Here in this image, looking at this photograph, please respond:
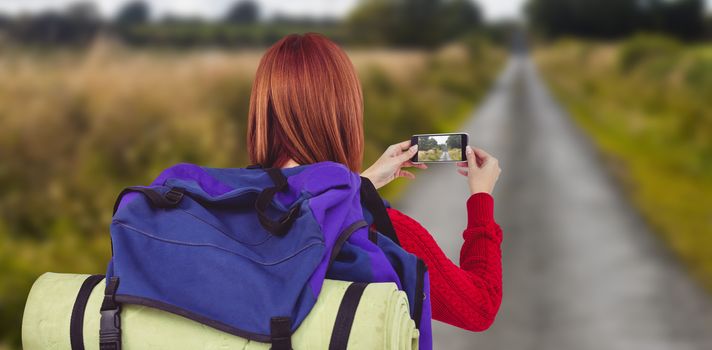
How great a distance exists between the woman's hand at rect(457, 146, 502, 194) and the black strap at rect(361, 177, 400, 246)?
27cm

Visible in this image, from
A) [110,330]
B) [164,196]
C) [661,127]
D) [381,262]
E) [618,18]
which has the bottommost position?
[110,330]

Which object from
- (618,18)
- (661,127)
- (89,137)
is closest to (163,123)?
(89,137)

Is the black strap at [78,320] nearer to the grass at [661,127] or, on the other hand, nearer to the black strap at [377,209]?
the black strap at [377,209]

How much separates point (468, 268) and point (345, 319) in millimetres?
393

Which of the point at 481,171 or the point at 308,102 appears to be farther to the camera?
the point at 481,171

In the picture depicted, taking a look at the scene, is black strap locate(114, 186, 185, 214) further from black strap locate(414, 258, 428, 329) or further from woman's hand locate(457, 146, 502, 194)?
woman's hand locate(457, 146, 502, 194)

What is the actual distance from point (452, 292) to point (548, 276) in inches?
170

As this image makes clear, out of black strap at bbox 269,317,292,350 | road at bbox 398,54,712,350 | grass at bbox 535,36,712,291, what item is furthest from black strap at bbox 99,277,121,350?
grass at bbox 535,36,712,291

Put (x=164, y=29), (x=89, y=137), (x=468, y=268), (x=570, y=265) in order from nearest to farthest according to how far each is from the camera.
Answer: (x=468, y=268) → (x=570, y=265) → (x=89, y=137) → (x=164, y=29)

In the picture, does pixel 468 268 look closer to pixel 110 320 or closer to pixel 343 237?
pixel 343 237

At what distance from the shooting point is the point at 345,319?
1.10 metres

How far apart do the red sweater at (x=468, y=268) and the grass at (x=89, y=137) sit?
9.43ft

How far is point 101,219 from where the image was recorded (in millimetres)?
5121

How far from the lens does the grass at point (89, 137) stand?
15.2ft
